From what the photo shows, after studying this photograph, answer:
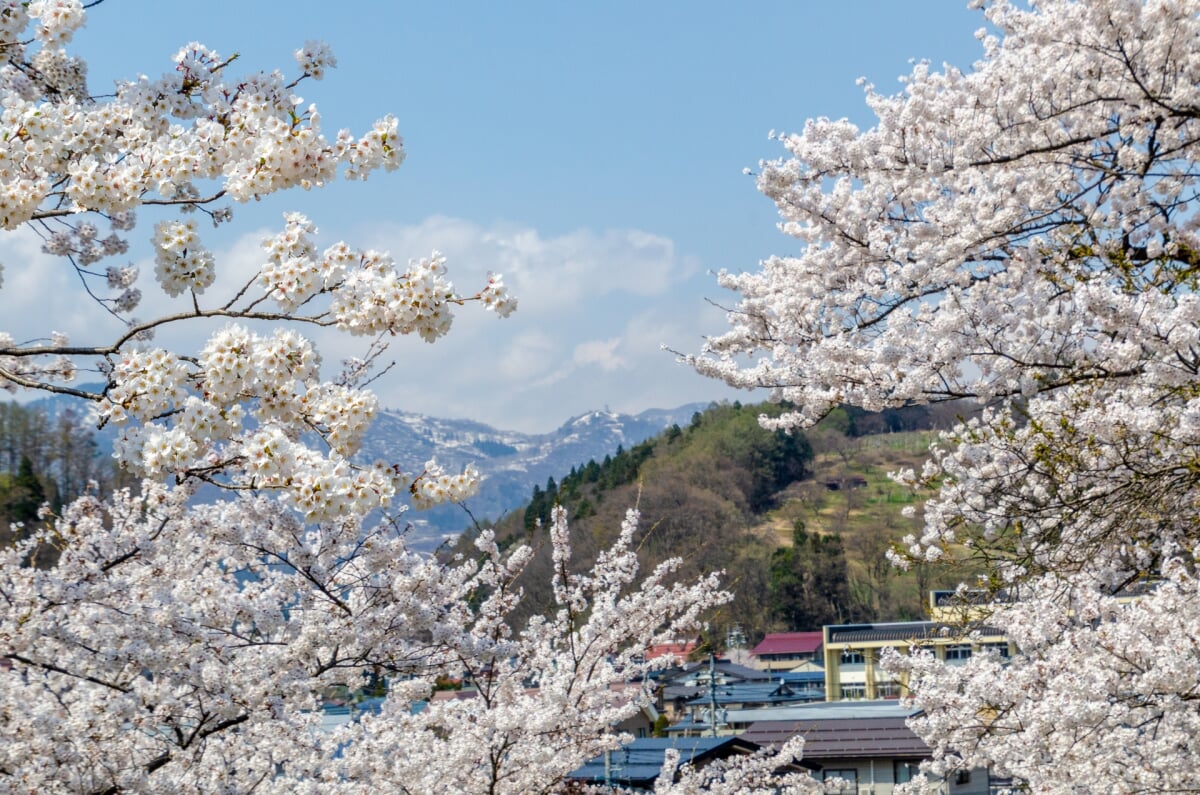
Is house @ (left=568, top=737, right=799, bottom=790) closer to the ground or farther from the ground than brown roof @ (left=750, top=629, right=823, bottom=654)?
closer to the ground

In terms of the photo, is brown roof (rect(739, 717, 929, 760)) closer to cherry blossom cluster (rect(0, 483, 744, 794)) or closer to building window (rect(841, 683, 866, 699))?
cherry blossom cluster (rect(0, 483, 744, 794))

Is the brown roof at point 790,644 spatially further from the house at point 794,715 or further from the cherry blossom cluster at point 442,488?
the cherry blossom cluster at point 442,488

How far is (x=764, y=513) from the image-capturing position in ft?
288

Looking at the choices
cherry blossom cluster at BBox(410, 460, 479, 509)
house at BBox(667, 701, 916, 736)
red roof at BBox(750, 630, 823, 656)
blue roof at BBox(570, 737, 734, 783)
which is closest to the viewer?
cherry blossom cluster at BBox(410, 460, 479, 509)

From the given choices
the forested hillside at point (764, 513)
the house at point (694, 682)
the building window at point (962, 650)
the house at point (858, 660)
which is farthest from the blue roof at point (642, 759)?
the house at point (858, 660)

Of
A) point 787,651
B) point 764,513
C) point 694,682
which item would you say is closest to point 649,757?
point 694,682

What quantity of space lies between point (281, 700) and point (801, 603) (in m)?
58.3

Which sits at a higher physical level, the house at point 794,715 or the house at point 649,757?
the house at point 649,757

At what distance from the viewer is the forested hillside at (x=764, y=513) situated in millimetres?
57906

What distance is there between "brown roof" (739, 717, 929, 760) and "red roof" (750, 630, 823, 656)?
30.5m

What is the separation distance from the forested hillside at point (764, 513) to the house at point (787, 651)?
5.41ft

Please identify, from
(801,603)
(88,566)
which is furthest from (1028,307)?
(801,603)

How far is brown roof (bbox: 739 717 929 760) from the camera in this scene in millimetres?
24922

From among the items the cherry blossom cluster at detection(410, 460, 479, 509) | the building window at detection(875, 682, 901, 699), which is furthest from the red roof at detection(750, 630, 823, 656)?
the cherry blossom cluster at detection(410, 460, 479, 509)
